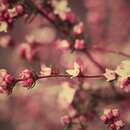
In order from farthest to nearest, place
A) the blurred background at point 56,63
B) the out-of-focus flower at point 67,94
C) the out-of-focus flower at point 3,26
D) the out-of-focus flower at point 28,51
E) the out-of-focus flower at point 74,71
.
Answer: the blurred background at point 56,63 < the out-of-focus flower at point 28,51 < the out-of-focus flower at point 67,94 < the out-of-focus flower at point 3,26 < the out-of-focus flower at point 74,71

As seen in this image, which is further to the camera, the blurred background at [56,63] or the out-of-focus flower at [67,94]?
the blurred background at [56,63]

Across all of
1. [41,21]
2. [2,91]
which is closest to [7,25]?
[2,91]

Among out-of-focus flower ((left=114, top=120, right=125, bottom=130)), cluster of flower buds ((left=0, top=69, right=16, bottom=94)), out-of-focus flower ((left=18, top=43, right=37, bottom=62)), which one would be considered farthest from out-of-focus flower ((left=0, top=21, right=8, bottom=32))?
out-of-focus flower ((left=114, top=120, right=125, bottom=130))

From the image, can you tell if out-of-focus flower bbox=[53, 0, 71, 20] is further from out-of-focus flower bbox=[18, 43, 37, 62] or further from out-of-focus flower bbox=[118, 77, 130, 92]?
out-of-focus flower bbox=[118, 77, 130, 92]

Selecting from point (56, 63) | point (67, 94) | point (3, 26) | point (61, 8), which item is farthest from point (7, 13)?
point (56, 63)

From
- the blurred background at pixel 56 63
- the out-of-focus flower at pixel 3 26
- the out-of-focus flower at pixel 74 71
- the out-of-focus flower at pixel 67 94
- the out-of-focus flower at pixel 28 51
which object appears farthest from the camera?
the blurred background at pixel 56 63

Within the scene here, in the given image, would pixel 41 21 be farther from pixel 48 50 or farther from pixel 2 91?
pixel 2 91

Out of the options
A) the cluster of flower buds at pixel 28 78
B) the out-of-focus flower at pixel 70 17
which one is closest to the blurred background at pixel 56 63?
the out-of-focus flower at pixel 70 17

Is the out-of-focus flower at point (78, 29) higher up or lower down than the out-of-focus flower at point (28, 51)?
higher up

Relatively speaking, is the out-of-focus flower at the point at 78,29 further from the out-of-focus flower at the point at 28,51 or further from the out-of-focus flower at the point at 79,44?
the out-of-focus flower at the point at 28,51
